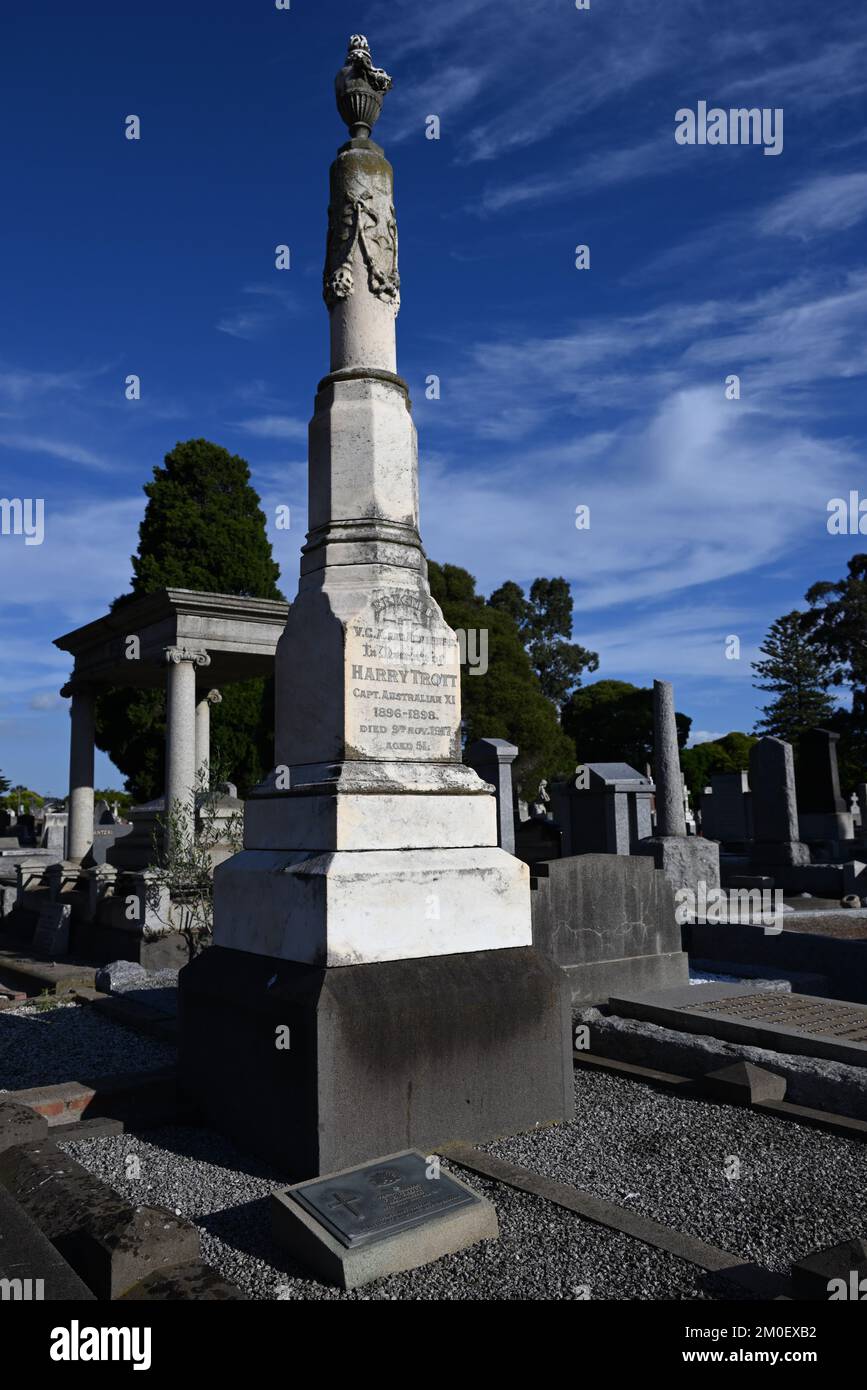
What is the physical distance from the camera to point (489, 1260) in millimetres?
3051

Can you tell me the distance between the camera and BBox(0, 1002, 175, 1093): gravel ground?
245 inches

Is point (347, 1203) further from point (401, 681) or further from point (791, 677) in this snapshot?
point (791, 677)

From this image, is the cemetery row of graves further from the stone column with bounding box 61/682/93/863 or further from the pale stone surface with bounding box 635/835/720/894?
the stone column with bounding box 61/682/93/863

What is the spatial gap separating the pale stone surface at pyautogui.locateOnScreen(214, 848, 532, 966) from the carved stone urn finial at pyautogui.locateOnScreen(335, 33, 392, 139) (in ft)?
14.7

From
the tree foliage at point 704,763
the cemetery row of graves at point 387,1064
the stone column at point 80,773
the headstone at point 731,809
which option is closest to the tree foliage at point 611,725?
the tree foliage at point 704,763

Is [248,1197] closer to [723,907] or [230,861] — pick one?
[230,861]

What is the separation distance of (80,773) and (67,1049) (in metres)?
9.26

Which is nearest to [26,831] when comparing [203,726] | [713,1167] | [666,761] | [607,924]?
[203,726]

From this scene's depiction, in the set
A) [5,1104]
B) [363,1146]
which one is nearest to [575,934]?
[363,1146]

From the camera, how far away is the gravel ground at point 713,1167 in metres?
3.34

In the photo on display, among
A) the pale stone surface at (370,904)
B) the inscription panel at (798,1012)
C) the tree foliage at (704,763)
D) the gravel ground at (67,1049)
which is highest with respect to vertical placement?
the tree foliage at (704,763)

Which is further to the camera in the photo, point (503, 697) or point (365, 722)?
point (503, 697)

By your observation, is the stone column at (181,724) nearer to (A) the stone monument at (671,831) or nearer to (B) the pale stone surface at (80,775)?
(B) the pale stone surface at (80,775)

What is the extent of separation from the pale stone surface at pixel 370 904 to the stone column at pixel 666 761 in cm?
1013
